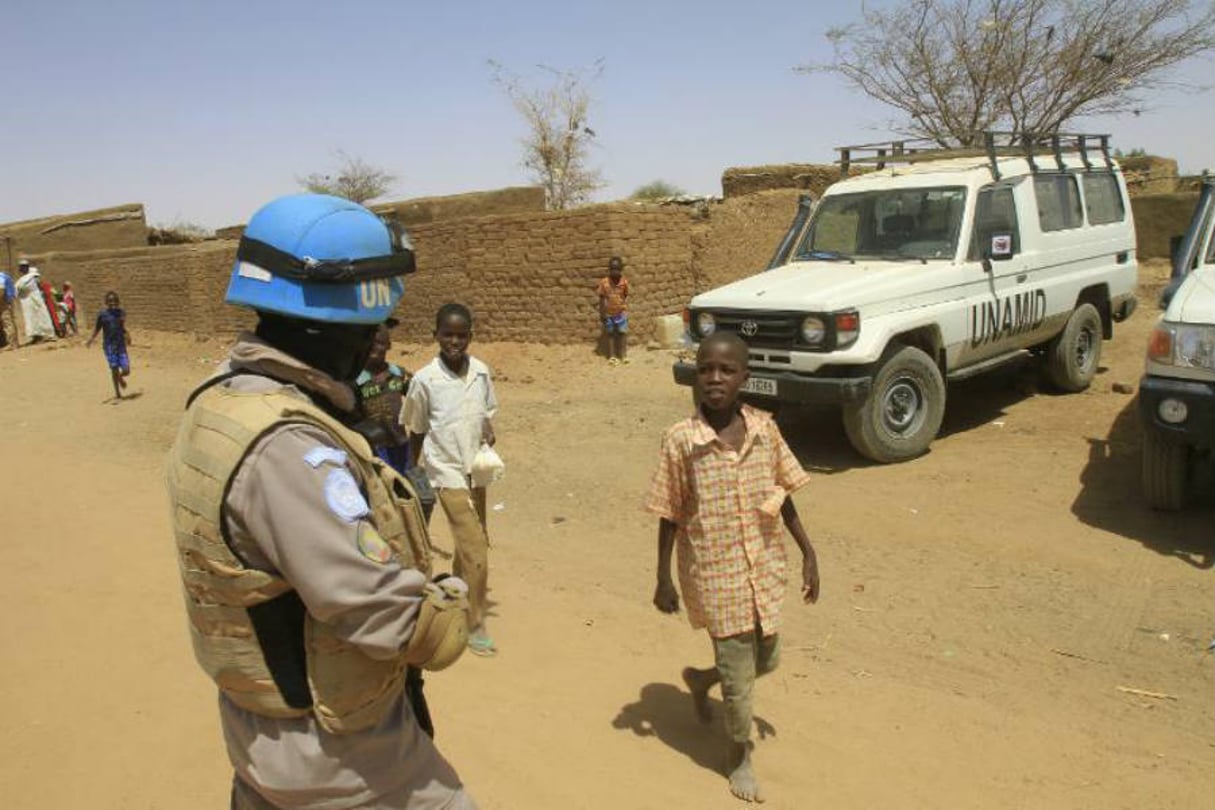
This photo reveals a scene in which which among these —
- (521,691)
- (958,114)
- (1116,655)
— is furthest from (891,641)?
(958,114)

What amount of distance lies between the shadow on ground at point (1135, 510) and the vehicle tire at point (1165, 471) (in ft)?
0.53

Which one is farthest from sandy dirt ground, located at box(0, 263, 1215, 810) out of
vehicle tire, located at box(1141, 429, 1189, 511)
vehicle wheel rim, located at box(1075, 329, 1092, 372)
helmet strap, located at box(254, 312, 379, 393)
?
helmet strap, located at box(254, 312, 379, 393)

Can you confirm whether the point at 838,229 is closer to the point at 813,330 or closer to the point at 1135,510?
the point at 813,330

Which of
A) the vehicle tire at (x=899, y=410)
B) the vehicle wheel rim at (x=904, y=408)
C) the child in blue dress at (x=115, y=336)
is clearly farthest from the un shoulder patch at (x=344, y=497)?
the child in blue dress at (x=115, y=336)

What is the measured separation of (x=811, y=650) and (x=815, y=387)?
108 inches

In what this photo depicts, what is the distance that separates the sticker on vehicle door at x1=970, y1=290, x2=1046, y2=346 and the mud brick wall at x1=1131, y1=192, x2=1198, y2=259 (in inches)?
260

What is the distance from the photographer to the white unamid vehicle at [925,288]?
21.6 ft

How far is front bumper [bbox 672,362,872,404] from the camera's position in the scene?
6.42 m

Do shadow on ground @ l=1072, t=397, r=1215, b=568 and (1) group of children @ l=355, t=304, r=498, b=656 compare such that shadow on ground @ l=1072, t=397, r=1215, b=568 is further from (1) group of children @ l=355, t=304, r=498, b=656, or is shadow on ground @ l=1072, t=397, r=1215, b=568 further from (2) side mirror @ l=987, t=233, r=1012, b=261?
(1) group of children @ l=355, t=304, r=498, b=656

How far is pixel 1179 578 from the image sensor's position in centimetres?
463

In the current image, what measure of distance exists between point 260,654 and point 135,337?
1937 centimetres

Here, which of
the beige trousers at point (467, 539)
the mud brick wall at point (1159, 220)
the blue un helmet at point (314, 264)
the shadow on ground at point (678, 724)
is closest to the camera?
the blue un helmet at point (314, 264)

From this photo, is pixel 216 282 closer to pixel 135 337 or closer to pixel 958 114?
pixel 135 337

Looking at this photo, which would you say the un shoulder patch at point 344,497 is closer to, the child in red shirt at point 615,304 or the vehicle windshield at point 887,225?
the vehicle windshield at point 887,225
